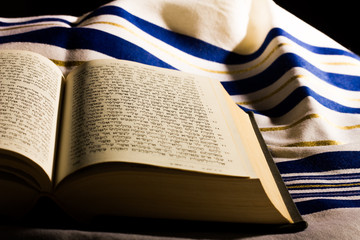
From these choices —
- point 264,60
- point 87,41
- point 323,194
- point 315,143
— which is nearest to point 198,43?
point 264,60

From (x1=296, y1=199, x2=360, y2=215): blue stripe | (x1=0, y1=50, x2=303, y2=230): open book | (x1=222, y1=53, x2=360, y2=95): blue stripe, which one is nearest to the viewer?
(x1=0, y1=50, x2=303, y2=230): open book

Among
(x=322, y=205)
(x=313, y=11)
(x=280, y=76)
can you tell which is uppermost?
(x=313, y=11)

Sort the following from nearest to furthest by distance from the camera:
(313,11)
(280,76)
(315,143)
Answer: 1. (315,143)
2. (280,76)
3. (313,11)

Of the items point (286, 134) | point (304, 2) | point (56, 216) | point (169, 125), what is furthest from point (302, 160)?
point (304, 2)

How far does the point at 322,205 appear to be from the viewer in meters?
0.60

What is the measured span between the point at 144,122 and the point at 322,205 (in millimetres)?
303

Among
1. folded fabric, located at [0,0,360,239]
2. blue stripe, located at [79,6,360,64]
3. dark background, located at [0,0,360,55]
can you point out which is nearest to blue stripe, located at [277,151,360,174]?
folded fabric, located at [0,0,360,239]

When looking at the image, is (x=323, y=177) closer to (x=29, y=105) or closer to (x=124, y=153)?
(x=124, y=153)

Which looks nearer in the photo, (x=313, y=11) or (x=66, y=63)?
(x=66, y=63)

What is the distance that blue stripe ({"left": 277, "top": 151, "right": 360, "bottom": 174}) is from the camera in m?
0.68

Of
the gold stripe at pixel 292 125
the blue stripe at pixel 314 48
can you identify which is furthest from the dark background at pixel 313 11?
the gold stripe at pixel 292 125

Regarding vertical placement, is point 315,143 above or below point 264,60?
below

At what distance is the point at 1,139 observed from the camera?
0.47 metres

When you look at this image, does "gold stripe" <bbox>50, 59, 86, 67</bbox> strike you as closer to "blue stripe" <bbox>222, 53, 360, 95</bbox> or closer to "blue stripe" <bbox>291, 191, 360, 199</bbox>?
"blue stripe" <bbox>222, 53, 360, 95</bbox>
